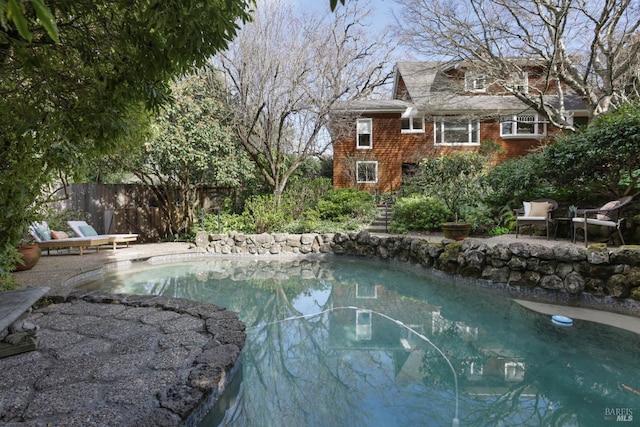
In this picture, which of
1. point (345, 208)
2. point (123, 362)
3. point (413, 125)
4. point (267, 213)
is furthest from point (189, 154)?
point (413, 125)

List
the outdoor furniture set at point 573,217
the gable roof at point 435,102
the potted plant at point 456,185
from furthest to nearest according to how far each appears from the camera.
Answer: the gable roof at point 435,102 → the potted plant at point 456,185 → the outdoor furniture set at point 573,217

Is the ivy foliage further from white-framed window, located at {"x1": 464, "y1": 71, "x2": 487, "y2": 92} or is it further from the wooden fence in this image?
the wooden fence

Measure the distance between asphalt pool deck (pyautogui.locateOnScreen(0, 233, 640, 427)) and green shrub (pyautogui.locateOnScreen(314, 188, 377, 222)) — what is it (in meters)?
7.13

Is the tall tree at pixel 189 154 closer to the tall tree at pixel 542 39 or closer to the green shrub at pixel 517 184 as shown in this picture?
the tall tree at pixel 542 39

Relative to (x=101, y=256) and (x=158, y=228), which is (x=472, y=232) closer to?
(x=101, y=256)

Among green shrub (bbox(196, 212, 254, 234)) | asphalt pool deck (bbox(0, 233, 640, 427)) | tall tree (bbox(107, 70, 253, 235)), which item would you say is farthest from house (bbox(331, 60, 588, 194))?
asphalt pool deck (bbox(0, 233, 640, 427))

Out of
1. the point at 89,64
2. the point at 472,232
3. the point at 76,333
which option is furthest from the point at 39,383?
the point at 472,232

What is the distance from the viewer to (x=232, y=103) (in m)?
11.2

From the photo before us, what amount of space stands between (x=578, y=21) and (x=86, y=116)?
12.0 meters

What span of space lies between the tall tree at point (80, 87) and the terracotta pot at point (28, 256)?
141 inches

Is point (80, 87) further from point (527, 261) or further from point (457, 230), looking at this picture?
point (457, 230)

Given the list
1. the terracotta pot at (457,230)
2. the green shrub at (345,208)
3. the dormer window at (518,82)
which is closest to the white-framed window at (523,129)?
the dormer window at (518,82)

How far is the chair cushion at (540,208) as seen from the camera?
772 centimetres

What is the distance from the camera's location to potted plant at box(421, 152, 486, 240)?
8461mm
